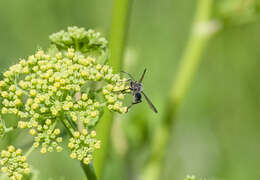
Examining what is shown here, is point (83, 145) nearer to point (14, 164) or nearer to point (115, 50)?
point (14, 164)

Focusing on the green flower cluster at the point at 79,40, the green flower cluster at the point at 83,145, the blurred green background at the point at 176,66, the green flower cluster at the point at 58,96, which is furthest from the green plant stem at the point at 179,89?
the green flower cluster at the point at 83,145

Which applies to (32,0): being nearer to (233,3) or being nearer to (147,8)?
(147,8)

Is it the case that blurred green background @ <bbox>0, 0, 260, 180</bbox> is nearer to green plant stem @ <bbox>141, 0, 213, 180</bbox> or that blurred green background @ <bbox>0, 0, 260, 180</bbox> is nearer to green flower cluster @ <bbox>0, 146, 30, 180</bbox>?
green plant stem @ <bbox>141, 0, 213, 180</bbox>

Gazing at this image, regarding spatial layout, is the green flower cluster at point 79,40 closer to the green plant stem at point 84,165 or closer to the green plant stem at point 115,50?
the green plant stem at point 115,50

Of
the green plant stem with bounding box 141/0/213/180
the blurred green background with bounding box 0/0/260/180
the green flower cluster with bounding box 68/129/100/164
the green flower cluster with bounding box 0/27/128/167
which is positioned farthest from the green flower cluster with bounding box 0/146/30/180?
the blurred green background with bounding box 0/0/260/180

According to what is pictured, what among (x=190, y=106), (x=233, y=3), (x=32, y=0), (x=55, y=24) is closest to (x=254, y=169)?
(x=190, y=106)

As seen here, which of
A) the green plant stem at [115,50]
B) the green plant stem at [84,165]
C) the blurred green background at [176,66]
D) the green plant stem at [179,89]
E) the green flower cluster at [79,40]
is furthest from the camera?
the blurred green background at [176,66]

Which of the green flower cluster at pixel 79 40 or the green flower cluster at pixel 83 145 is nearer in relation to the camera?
the green flower cluster at pixel 83 145
